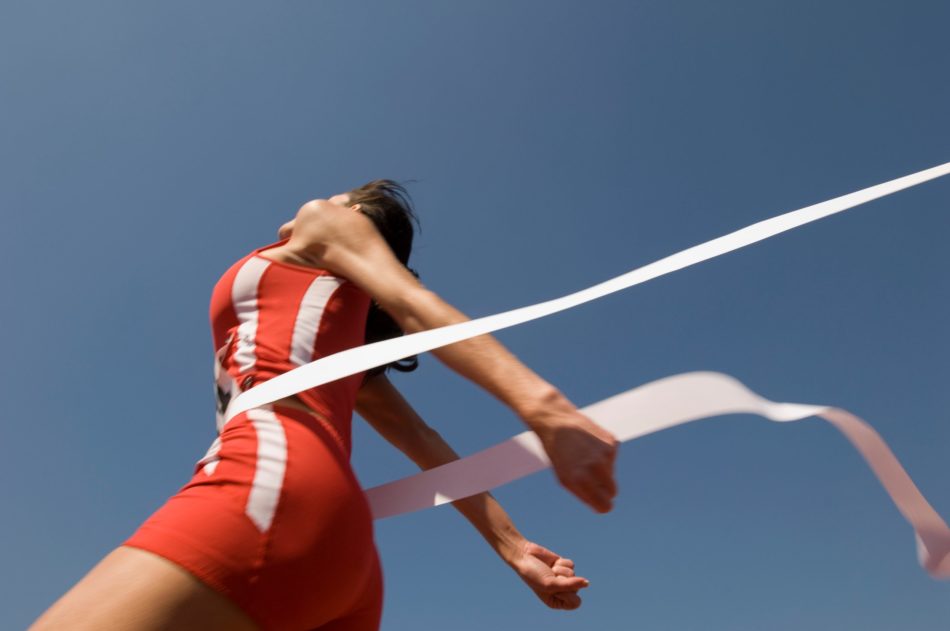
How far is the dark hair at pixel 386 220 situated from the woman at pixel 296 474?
396 millimetres

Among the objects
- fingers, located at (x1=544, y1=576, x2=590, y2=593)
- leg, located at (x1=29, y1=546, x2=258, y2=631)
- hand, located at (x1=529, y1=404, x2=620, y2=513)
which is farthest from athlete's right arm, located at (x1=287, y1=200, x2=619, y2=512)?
fingers, located at (x1=544, y1=576, x2=590, y2=593)

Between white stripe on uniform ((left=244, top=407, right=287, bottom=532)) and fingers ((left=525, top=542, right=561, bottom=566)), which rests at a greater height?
white stripe on uniform ((left=244, top=407, right=287, bottom=532))

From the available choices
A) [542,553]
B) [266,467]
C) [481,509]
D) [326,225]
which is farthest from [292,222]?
[542,553]

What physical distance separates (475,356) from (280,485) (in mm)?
456

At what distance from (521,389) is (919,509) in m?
0.95

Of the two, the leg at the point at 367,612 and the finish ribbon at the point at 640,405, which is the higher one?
the finish ribbon at the point at 640,405

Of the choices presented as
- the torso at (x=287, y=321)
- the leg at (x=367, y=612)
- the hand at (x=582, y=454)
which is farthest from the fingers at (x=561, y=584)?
the hand at (x=582, y=454)

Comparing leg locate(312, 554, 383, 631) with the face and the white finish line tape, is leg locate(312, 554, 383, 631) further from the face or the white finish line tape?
the face

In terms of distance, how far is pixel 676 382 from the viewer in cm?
116

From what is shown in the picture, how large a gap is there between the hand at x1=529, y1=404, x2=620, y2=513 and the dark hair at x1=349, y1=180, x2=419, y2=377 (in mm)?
923

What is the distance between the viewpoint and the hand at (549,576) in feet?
5.92

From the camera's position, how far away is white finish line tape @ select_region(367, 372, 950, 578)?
1151mm

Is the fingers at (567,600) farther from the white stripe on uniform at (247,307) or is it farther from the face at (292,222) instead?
the face at (292,222)

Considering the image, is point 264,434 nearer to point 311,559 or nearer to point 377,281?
point 311,559
